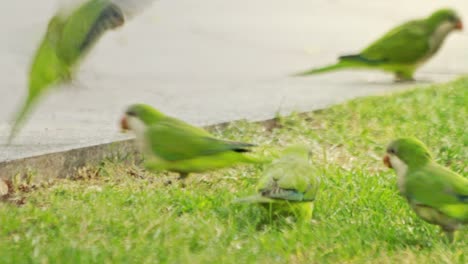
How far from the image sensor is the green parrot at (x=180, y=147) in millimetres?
5504

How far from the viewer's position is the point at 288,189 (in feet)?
16.4

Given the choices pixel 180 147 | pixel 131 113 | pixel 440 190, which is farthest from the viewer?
pixel 131 113

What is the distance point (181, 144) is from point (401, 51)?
335 centimetres

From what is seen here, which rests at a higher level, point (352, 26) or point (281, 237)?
point (352, 26)

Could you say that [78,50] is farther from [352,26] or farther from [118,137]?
[352,26]

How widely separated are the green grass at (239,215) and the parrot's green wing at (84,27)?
2.31ft

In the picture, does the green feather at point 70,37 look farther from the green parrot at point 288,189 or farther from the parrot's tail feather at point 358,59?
the parrot's tail feather at point 358,59

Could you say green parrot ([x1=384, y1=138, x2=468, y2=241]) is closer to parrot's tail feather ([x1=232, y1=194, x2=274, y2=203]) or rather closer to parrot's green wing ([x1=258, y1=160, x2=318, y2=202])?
parrot's green wing ([x1=258, y1=160, x2=318, y2=202])

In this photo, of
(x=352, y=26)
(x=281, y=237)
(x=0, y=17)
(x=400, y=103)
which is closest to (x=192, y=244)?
(x=281, y=237)

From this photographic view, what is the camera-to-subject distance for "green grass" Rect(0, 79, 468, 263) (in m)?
4.59

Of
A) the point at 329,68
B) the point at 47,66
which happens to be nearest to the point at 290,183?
the point at 47,66

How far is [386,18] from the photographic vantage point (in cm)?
1113

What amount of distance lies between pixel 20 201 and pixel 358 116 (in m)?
2.62

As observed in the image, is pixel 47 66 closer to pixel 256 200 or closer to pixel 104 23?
pixel 104 23
